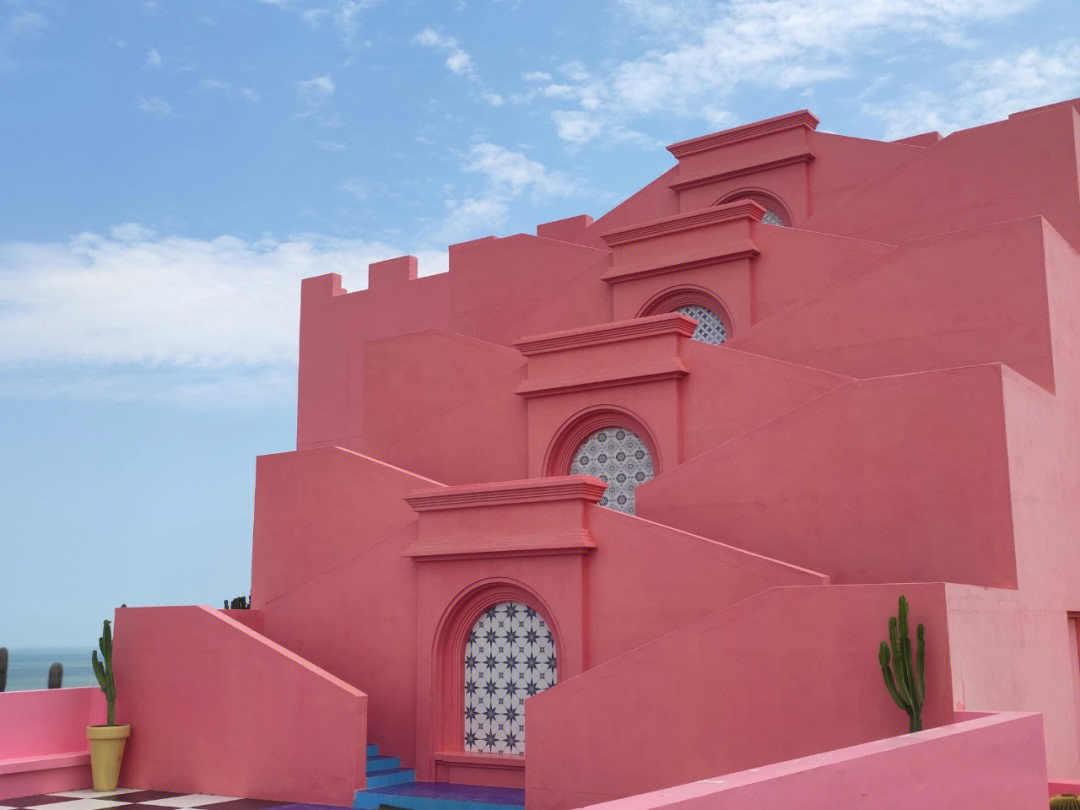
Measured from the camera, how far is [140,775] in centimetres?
1520

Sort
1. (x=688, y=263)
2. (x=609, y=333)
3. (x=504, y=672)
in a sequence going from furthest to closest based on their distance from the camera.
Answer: (x=688, y=263)
(x=609, y=333)
(x=504, y=672)

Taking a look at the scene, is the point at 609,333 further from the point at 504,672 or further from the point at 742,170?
Result: the point at 742,170

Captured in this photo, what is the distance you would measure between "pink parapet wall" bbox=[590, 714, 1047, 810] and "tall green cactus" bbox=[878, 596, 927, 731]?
1036 millimetres

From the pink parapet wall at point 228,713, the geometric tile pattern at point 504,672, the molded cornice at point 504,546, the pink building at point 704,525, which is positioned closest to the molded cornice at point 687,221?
the pink building at point 704,525

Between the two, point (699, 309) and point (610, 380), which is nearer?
point (610, 380)

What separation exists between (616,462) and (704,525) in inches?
120

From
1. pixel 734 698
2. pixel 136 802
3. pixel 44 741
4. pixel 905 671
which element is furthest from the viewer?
pixel 44 741

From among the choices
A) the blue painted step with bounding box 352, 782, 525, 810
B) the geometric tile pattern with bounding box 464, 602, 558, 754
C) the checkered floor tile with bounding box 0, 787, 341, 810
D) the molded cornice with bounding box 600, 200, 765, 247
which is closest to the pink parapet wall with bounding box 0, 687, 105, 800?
the checkered floor tile with bounding box 0, 787, 341, 810

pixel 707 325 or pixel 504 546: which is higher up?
pixel 707 325

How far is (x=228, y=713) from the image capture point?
1450cm

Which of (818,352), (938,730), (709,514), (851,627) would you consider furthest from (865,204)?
(938,730)

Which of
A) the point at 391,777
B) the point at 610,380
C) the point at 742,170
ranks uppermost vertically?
the point at 742,170

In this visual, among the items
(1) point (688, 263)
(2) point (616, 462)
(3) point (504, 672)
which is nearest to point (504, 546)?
(3) point (504, 672)

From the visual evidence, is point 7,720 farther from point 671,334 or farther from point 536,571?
point 671,334
